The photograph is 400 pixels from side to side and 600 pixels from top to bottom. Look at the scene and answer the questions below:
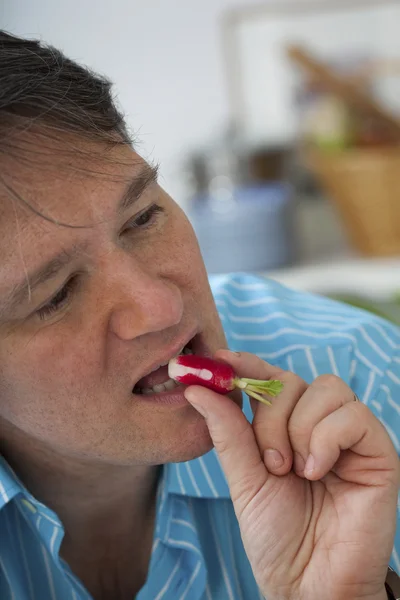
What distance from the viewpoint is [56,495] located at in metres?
1.04

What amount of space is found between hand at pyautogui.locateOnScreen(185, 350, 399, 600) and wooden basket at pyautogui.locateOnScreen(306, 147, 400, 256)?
1739mm

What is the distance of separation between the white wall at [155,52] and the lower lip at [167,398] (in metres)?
2.06

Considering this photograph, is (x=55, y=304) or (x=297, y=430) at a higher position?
(x=55, y=304)

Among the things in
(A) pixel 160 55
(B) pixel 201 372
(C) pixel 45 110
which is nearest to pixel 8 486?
(B) pixel 201 372

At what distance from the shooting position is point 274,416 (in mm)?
835

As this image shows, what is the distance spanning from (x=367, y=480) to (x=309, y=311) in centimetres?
36

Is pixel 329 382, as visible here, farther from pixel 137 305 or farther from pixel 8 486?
pixel 8 486

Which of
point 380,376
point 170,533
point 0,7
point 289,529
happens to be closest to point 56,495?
point 170,533

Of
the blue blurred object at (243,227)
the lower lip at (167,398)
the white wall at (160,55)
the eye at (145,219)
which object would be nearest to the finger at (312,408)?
the lower lip at (167,398)

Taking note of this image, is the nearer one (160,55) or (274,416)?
(274,416)

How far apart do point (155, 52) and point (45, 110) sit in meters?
2.22

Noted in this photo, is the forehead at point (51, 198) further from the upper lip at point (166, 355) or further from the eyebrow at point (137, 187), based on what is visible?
the upper lip at point (166, 355)

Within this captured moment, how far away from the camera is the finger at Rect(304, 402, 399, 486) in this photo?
31.8 inches

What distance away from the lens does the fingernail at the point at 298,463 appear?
85 cm
